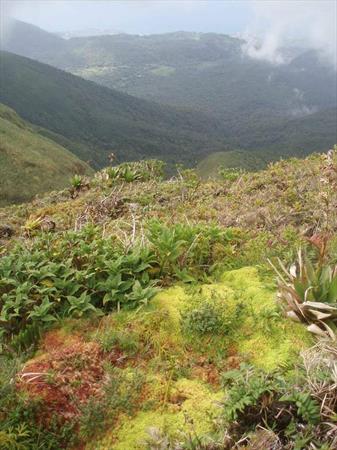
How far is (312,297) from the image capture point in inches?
179

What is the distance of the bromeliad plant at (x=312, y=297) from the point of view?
4.29m

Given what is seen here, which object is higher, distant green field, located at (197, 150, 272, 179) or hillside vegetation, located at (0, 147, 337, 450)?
hillside vegetation, located at (0, 147, 337, 450)

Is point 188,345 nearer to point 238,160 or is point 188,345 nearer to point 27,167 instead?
point 27,167

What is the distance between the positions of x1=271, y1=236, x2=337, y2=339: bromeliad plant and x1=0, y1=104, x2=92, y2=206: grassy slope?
6293cm

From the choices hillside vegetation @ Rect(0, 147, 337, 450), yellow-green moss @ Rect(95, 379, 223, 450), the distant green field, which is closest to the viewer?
hillside vegetation @ Rect(0, 147, 337, 450)

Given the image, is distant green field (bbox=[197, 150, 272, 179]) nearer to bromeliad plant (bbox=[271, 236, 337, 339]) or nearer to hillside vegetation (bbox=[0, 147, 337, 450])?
hillside vegetation (bbox=[0, 147, 337, 450])

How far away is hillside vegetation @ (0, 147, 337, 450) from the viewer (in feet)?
11.3

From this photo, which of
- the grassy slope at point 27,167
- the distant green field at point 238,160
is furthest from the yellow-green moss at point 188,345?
the distant green field at point 238,160

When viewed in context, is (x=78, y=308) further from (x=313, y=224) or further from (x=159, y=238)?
(x=313, y=224)

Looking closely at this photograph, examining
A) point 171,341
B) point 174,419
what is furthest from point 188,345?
point 174,419

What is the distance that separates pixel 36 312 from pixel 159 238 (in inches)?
66.7

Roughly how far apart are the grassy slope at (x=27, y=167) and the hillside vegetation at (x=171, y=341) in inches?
2413

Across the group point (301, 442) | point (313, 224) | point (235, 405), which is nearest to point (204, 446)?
point (235, 405)

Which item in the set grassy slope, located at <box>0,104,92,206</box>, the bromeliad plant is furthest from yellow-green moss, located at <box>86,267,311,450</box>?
grassy slope, located at <box>0,104,92,206</box>
